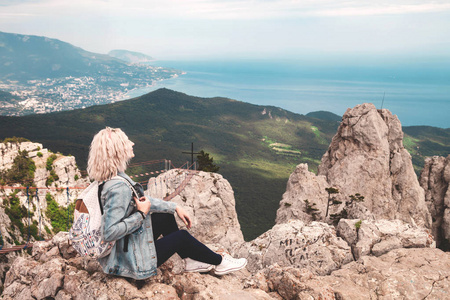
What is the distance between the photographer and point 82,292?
4.06 metres

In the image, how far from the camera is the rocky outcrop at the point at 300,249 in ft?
26.9

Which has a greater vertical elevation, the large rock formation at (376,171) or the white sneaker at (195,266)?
the white sneaker at (195,266)

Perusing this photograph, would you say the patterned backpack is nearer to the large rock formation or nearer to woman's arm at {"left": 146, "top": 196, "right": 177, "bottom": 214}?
woman's arm at {"left": 146, "top": 196, "right": 177, "bottom": 214}

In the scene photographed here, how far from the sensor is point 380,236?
8.63 metres

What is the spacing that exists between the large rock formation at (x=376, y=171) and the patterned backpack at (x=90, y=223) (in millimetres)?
24641

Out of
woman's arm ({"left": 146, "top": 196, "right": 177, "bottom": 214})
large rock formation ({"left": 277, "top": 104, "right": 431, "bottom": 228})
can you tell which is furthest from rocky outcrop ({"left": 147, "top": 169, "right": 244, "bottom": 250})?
woman's arm ({"left": 146, "top": 196, "right": 177, "bottom": 214})

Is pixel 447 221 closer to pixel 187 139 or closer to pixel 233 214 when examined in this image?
pixel 233 214

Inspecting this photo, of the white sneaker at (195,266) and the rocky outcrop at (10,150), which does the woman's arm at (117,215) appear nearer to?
the white sneaker at (195,266)

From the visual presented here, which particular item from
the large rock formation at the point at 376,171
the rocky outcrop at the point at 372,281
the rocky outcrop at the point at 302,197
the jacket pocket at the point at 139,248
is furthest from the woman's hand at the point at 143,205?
the large rock formation at the point at 376,171

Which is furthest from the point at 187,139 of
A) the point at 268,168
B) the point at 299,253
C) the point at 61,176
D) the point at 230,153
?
the point at 299,253

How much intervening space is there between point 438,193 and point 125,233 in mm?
37297

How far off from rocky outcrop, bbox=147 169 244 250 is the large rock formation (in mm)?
10043

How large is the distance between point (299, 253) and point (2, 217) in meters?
22.5

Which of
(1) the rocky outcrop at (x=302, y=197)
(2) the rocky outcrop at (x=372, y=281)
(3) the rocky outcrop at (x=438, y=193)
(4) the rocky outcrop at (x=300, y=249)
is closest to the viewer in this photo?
(2) the rocky outcrop at (x=372, y=281)
